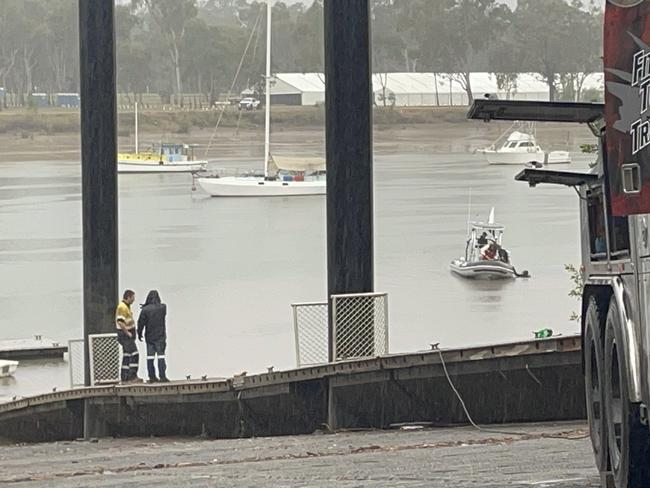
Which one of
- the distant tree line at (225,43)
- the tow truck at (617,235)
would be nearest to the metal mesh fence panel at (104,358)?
the tow truck at (617,235)

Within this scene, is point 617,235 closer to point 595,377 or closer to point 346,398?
point 595,377

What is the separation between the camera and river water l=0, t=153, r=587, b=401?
2016 inches

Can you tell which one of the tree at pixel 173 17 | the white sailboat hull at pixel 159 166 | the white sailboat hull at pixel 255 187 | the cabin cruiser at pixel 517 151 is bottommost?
the white sailboat hull at pixel 255 187

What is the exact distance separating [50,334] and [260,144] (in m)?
45.5

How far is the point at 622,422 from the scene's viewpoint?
7316 millimetres

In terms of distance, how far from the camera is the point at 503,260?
2490 inches

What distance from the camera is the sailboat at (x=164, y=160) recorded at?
10147 cm

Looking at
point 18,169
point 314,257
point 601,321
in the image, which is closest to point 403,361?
point 601,321

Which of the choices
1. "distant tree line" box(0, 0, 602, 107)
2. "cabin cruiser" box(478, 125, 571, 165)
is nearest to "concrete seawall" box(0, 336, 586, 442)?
"distant tree line" box(0, 0, 602, 107)

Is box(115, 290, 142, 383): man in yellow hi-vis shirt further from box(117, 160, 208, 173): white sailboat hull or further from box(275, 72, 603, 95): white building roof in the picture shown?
box(117, 160, 208, 173): white sailboat hull

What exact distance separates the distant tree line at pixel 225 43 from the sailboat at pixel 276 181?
5440mm

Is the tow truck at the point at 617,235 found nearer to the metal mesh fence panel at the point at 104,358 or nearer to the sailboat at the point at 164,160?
the metal mesh fence panel at the point at 104,358

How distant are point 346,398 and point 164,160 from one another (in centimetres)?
8657

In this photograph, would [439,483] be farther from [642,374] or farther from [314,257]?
[314,257]
